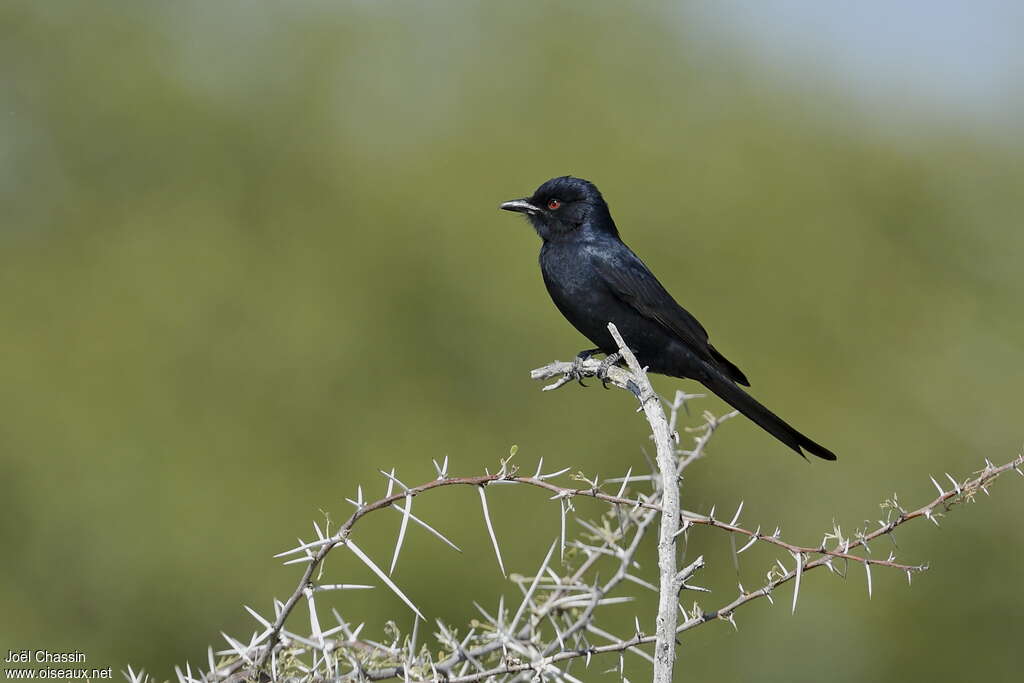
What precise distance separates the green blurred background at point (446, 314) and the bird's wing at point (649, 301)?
4831 mm

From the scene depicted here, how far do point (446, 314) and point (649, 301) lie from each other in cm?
745

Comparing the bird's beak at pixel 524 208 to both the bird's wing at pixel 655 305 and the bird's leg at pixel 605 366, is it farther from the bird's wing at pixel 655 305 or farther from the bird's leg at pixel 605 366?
the bird's leg at pixel 605 366

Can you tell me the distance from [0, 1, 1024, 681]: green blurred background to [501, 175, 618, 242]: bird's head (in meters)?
4.55

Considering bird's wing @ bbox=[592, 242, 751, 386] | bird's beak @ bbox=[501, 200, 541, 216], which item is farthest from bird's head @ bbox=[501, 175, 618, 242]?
bird's wing @ bbox=[592, 242, 751, 386]

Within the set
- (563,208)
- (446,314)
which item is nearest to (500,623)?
(563,208)

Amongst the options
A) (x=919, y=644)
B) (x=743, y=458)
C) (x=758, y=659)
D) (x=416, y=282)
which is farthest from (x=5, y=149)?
(x=919, y=644)

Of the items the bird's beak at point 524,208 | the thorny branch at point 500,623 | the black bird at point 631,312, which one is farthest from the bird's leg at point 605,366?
the thorny branch at point 500,623

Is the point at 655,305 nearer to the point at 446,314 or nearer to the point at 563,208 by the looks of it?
the point at 563,208

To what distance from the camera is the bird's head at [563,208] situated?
5.88m

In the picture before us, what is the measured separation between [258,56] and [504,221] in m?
5.51

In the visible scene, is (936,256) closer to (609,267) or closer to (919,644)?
(919,644)

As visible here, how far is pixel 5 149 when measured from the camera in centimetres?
1514

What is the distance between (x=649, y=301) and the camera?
5508mm

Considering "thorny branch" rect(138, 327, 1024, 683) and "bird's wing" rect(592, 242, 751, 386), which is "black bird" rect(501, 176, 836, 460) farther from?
"thorny branch" rect(138, 327, 1024, 683)
